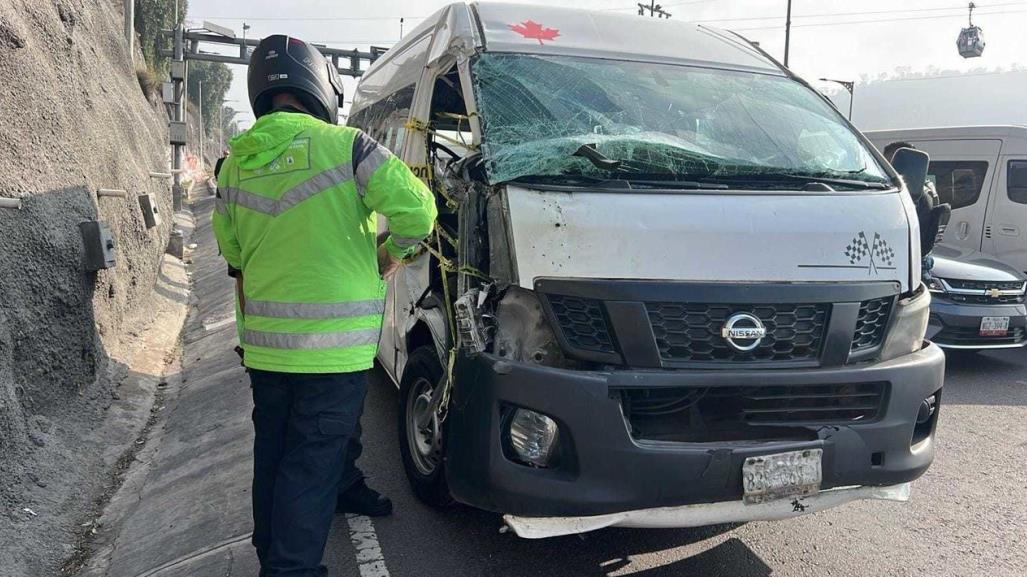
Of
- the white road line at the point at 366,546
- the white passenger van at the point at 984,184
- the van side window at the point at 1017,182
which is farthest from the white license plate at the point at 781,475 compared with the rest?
the van side window at the point at 1017,182

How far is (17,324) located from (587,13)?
3514 mm

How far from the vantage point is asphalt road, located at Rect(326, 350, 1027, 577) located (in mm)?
3441

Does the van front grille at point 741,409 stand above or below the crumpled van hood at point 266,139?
below

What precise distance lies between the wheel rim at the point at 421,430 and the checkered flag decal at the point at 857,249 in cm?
185

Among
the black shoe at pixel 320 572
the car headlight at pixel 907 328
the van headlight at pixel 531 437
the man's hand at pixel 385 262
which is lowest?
the black shoe at pixel 320 572

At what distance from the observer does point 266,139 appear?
2834mm

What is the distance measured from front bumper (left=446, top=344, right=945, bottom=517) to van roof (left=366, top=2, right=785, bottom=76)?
5.71 feet

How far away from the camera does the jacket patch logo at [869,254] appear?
313 centimetres

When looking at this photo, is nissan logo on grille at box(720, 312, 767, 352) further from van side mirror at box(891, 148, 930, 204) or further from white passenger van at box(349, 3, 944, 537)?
van side mirror at box(891, 148, 930, 204)

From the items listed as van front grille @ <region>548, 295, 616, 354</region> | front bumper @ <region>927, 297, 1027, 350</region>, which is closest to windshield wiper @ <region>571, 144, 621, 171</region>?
van front grille @ <region>548, 295, 616, 354</region>

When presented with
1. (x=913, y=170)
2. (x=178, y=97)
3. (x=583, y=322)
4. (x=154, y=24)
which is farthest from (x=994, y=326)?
(x=154, y=24)

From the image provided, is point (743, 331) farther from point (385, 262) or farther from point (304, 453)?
point (304, 453)

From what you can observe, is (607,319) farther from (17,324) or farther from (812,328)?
(17,324)

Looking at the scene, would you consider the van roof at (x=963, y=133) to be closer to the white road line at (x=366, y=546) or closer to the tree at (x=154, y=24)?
the white road line at (x=366, y=546)
